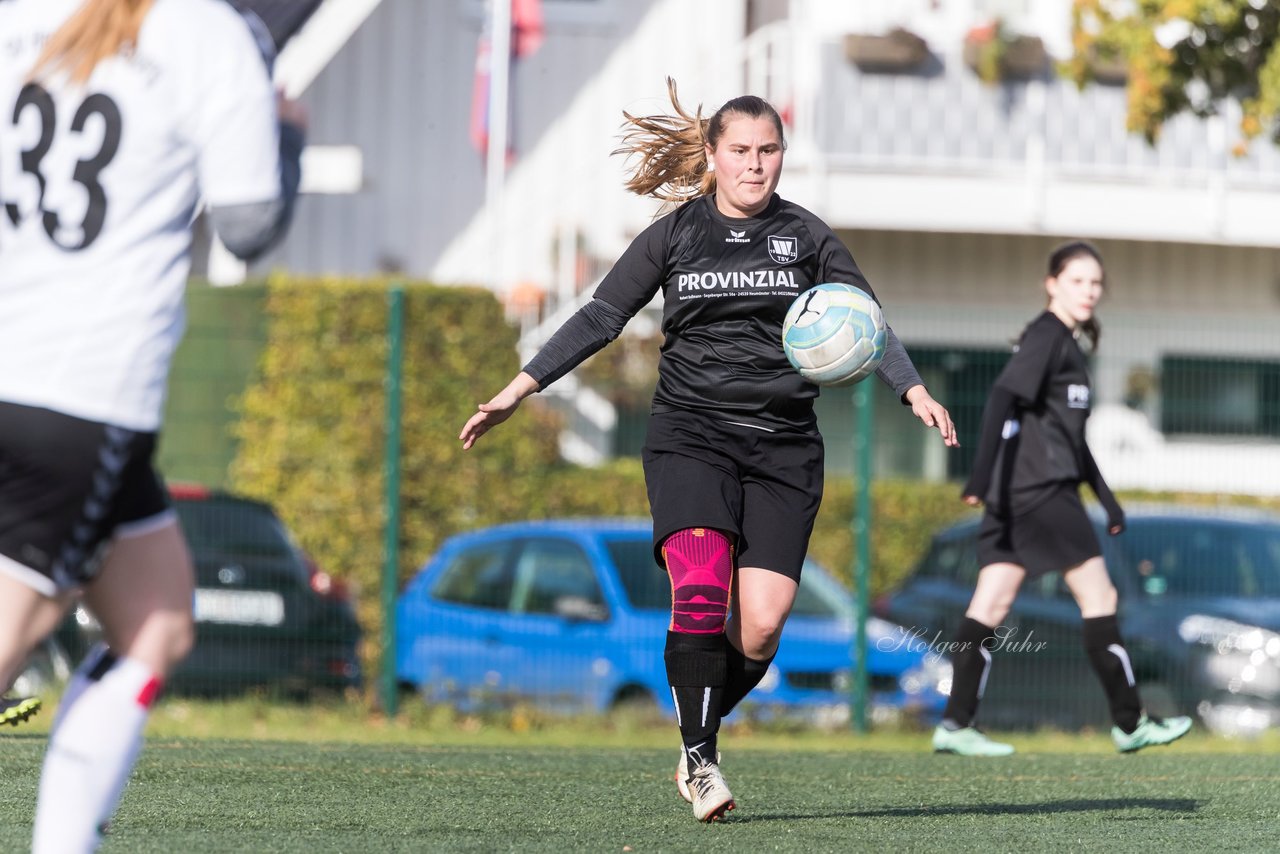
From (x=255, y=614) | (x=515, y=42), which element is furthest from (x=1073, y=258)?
(x=515, y=42)

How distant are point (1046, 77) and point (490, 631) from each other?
967 centimetres

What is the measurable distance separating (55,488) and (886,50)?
15188 millimetres

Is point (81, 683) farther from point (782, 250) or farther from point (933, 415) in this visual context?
point (782, 250)

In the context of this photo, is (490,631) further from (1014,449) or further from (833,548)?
(1014,449)

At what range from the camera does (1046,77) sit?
17969mm

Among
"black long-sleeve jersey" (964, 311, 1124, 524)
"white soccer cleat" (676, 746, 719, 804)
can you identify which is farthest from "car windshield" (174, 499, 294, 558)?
"white soccer cleat" (676, 746, 719, 804)

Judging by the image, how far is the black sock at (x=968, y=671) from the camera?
786cm

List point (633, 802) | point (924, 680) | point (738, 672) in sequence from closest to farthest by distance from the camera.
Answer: point (738, 672)
point (633, 802)
point (924, 680)

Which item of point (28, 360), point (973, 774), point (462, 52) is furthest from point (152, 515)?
point (462, 52)

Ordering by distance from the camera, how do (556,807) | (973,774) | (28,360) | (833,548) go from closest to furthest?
(28,360)
(556,807)
(973,774)
(833,548)

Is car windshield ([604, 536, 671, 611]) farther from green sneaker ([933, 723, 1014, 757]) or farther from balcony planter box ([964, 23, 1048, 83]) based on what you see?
balcony planter box ([964, 23, 1048, 83])

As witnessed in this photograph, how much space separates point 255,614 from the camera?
34.9ft

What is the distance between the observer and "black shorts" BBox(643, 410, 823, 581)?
17.7 ft

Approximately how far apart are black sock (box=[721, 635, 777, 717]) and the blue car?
5.04 metres
